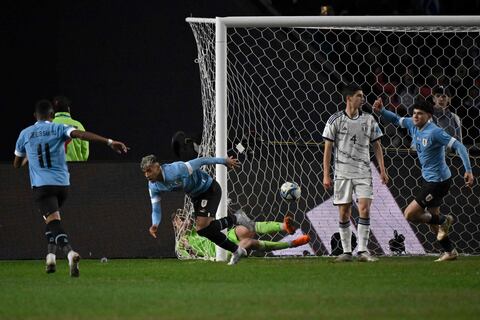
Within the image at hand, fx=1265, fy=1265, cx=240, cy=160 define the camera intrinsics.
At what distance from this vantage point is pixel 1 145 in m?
20.2

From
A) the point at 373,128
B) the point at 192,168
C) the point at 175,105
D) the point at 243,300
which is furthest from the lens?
the point at 175,105

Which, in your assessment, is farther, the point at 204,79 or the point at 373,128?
the point at 204,79

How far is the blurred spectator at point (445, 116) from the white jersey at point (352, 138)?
1.12 m

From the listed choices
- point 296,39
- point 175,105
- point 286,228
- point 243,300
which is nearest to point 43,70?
point 175,105

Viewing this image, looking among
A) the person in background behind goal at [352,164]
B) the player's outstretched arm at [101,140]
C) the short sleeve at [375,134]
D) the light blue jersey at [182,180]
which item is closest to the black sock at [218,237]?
the light blue jersey at [182,180]

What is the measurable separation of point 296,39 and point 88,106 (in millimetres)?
3696

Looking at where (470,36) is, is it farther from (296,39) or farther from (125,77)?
(125,77)

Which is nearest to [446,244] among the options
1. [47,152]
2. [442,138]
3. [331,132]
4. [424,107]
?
[442,138]

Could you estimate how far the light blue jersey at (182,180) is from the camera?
44.5ft

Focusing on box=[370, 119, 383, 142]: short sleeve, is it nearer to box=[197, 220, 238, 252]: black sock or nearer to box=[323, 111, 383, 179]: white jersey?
box=[323, 111, 383, 179]: white jersey

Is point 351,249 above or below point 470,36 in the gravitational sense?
below

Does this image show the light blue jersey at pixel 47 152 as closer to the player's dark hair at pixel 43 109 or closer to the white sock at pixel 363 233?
the player's dark hair at pixel 43 109

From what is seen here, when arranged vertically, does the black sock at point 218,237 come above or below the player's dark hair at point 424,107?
below

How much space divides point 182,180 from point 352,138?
211cm
